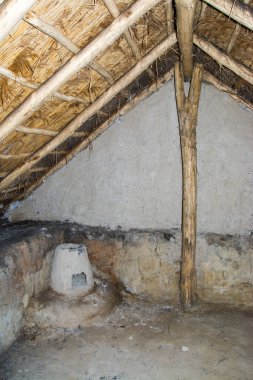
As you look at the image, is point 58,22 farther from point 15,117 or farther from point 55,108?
point 55,108

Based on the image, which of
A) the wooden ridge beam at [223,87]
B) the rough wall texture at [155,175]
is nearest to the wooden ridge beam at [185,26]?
the wooden ridge beam at [223,87]

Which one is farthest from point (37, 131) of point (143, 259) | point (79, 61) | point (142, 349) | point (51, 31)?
point (142, 349)

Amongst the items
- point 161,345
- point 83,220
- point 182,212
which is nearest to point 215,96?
point 182,212

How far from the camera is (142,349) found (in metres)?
3.25

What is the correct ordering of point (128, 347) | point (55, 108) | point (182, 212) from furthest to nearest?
point (182, 212) → point (128, 347) → point (55, 108)

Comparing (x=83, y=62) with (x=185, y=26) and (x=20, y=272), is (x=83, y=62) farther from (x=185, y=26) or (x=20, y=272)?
(x=20, y=272)

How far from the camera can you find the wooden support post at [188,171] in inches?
144

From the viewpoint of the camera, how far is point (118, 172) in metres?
4.36

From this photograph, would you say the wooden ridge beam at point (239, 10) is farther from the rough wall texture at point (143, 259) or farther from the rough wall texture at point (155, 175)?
the rough wall texture at point (143, 259)

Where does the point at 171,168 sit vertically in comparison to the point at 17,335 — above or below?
above

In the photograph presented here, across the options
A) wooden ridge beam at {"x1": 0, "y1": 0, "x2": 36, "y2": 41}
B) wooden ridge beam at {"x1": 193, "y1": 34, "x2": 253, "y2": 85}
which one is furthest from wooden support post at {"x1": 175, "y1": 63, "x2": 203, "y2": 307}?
wooden ridge beam at {"x1": 0, "y1": 0, "x2": 36, "y2": 41}

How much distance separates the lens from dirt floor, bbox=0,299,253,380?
2898 millimetres

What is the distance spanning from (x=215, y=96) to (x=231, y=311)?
2715 mm

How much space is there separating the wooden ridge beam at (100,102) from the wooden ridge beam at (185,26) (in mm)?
170
